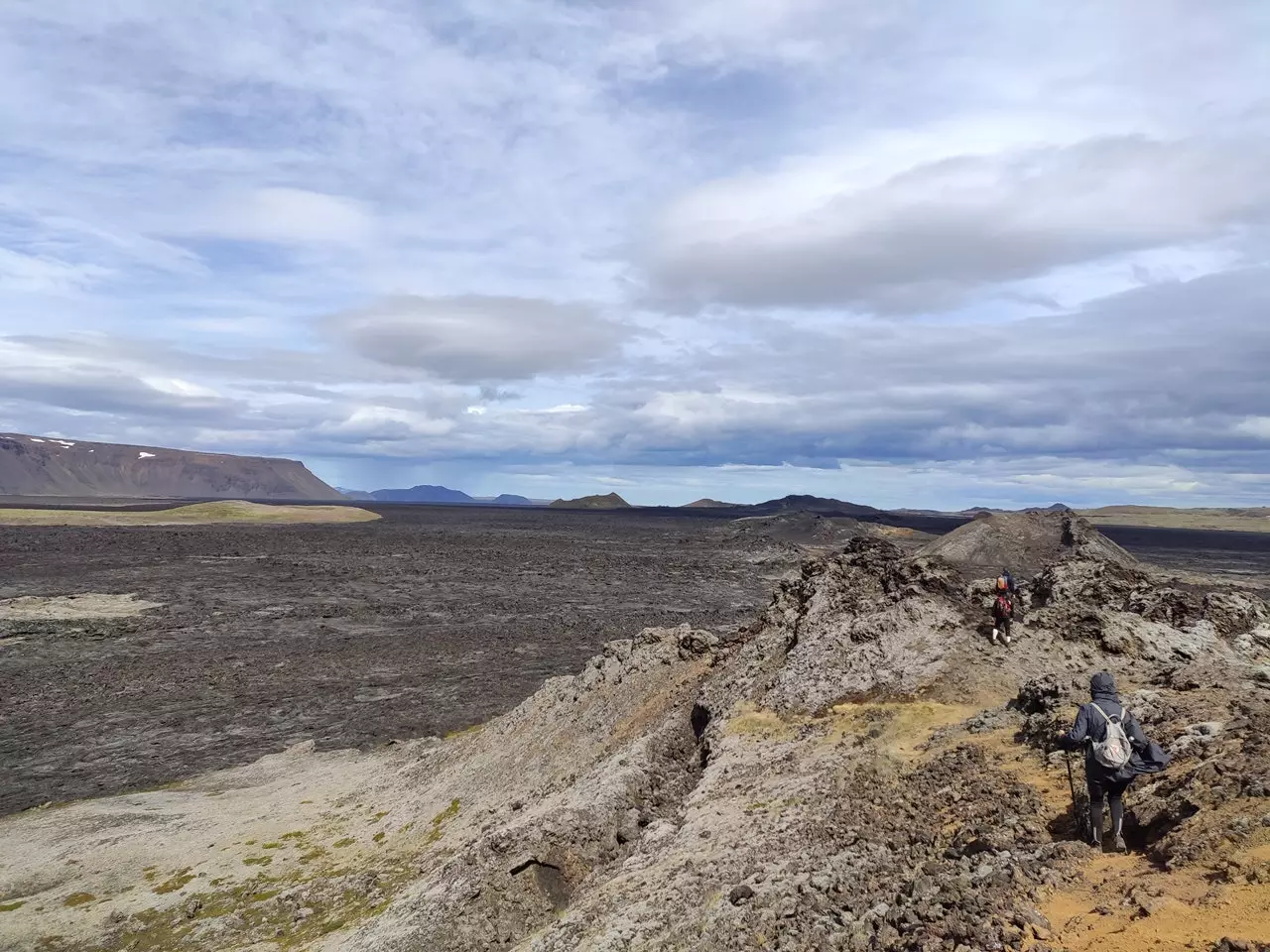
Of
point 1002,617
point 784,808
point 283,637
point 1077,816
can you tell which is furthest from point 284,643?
point 1077,816

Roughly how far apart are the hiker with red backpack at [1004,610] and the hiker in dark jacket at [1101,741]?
591cm

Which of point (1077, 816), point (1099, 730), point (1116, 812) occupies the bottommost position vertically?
point (1077, 816)

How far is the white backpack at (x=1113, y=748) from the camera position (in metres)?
7.91

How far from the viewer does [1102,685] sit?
8.42m

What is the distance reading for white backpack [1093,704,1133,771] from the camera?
7.91 meters

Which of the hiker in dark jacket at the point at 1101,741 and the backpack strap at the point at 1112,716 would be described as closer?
the hiker in dark jacket at the point at 1101,741

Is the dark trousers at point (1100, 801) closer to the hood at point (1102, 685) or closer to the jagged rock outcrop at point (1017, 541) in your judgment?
the hood at point (1102, 685)

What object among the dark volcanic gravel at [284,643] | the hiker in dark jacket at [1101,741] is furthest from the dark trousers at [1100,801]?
the dark volcanic gravel at [284,643]

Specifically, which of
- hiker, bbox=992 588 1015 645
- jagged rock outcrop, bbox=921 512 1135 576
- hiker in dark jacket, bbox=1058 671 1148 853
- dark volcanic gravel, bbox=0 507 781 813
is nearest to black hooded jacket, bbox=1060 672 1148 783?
hiker in dark jacket, bbox=1058 671 1148 853

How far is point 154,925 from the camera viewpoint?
12359 millimetres

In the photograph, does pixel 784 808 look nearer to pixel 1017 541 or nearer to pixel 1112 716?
pixel 1112 716

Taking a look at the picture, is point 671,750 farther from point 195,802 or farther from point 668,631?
point 195,802

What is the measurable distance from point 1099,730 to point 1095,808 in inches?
28.2

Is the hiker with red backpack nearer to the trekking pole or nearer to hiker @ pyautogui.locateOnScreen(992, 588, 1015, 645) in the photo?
hiker @ pyautogui.locateOnScreen(992, 588, 1015, 645)
